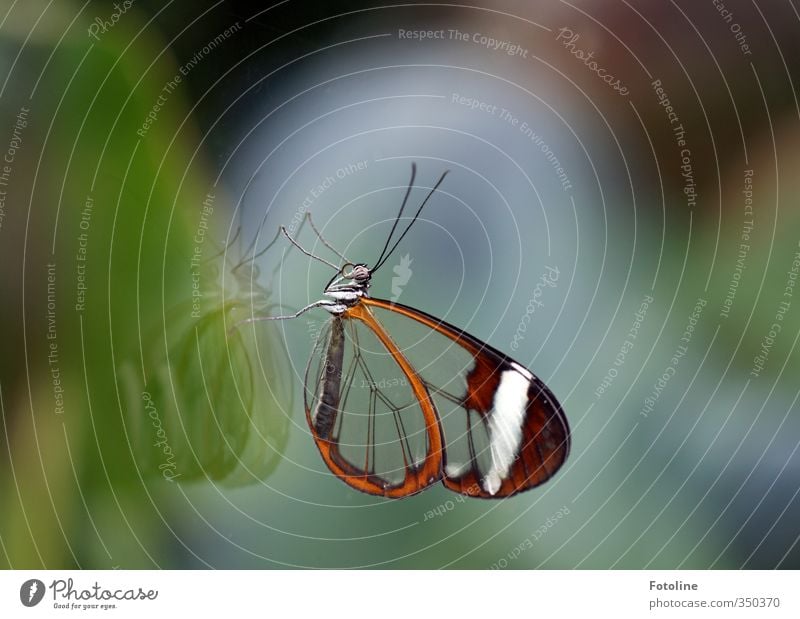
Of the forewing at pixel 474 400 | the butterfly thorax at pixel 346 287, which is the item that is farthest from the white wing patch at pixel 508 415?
the butterfly thorax at pixel 346 287

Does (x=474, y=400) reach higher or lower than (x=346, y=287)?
lower

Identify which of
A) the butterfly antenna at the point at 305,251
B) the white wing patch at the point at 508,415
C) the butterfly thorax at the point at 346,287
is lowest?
the white wing patch at the point at 508,415

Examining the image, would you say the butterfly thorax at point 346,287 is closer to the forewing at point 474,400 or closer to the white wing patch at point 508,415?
the forewing at point 474,400

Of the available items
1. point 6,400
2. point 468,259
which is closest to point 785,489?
point 468,259

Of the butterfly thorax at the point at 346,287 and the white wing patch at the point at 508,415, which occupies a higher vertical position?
the butterfly thorax at the point at 346,287

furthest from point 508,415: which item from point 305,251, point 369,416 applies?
point 305,251

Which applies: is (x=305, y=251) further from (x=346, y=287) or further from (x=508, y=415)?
(x=508, y=415)

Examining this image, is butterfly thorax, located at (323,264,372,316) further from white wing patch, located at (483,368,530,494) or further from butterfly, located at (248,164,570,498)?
white wing patch, located at (483,368,530,494)

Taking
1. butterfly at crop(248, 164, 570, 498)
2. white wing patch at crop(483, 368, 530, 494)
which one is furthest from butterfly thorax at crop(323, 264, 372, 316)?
white wing patch at crop(483, 368, 530, 494)
